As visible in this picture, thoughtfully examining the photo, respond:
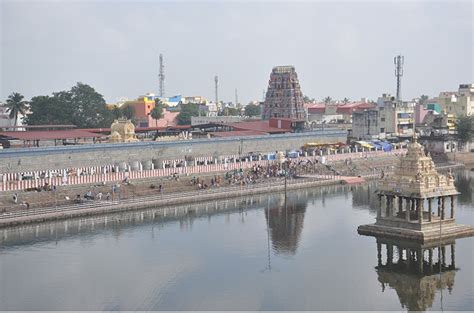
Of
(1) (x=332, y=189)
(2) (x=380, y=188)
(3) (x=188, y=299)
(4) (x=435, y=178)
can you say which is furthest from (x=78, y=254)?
(1) (x=332, y=189)

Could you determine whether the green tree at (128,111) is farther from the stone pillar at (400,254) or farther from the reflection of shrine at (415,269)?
the stone pillar at (400,254)

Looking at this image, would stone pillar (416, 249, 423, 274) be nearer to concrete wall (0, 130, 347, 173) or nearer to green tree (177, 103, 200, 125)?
concrete wall (0, 130, 347, 173)

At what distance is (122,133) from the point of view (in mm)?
71250

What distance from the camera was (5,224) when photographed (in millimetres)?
45125

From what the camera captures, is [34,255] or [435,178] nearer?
[34,255]

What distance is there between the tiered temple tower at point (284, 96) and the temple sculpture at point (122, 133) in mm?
45508

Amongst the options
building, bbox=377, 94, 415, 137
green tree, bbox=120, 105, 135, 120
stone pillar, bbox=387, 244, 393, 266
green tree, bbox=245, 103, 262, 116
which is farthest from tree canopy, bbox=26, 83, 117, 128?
green tree, bbox=245, 103, 262, 116

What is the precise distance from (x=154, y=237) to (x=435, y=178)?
16944mm

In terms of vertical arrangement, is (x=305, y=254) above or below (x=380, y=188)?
below

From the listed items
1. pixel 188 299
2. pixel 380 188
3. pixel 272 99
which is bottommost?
pixel 188 299

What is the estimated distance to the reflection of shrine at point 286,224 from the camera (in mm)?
41312

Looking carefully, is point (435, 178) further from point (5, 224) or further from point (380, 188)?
point (5, 224)

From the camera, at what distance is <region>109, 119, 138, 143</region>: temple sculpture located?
69188mm

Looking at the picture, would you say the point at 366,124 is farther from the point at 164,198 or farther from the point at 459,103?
the point at 164,198
